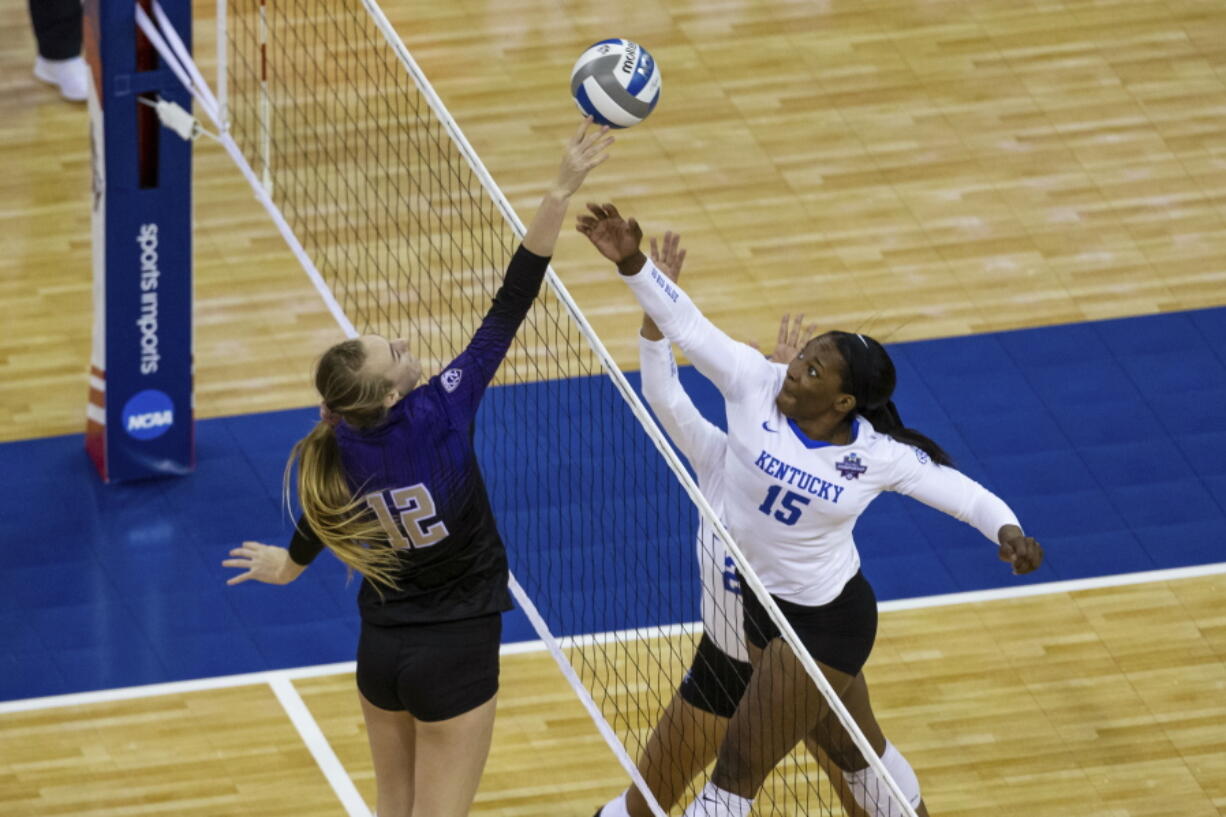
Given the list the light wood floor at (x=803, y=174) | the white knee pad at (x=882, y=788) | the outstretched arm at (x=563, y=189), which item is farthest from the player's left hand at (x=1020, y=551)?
the light wood floor at (x=803, y=174)

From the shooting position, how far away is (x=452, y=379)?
640 centimetres

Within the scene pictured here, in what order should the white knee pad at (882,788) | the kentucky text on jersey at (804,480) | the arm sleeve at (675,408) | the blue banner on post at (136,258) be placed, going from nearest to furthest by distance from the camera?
A: the kentucky text on jersey at (804,480)
the arm sleeve at (675,408)
the white knee pad at (882,788)
the blue banner on post at (136,258)

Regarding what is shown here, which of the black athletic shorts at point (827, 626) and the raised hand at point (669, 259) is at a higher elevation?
the raised hand at point (669, 259)

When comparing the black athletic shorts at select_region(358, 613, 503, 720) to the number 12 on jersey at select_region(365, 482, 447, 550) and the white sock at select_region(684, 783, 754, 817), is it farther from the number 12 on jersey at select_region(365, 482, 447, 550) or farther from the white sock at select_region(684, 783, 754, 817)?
the white sock at select_region(684, 783, 754, 817)

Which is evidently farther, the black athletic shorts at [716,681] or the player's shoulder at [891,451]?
the black athletic shorts at [716,681]

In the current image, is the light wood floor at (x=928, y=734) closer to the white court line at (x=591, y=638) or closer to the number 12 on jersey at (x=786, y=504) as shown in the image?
the white court line at (x=591, y=638)

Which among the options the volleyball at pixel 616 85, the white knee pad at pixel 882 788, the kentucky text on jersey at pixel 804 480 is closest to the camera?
the kentucky text on jersey at pixel 804 480

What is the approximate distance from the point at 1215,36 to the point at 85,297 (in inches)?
293

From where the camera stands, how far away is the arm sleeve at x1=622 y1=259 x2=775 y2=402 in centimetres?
661

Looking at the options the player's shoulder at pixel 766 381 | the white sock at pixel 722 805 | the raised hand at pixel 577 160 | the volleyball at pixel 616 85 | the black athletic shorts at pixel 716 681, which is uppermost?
the raised hand at pixel 577 160

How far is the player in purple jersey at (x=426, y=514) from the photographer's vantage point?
20.9 ft

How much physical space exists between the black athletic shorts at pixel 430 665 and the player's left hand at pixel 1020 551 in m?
Result: 1.67

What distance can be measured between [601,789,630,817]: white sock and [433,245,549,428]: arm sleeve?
2.02 m

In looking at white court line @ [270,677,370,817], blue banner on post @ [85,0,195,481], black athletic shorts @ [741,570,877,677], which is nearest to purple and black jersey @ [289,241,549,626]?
Answer: black athletic shorts @ [741,570,877,677]
